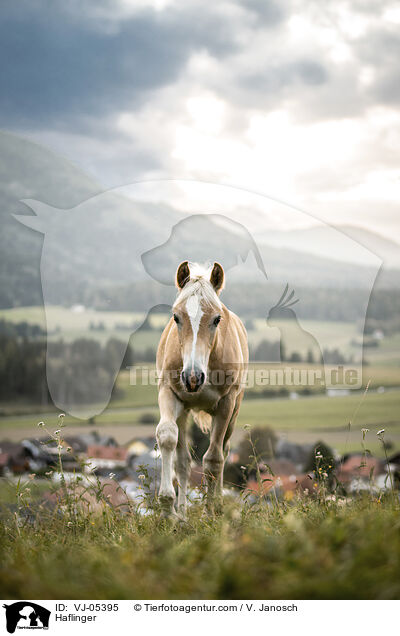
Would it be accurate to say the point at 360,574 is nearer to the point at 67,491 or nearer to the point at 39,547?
the point at 39,547

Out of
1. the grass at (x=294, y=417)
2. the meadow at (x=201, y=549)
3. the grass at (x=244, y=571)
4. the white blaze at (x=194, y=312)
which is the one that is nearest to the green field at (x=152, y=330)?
the white blaze at (x=194, y=312)

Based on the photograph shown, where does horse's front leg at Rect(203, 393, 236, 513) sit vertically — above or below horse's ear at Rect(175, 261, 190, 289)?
below

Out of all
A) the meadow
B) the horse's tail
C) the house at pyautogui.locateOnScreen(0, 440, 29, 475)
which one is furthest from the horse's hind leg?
the house at pyautogui.locateOnScreen(0, 440, 29, 475)

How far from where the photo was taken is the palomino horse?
17.3 ft

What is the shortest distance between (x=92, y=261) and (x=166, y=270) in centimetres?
2322

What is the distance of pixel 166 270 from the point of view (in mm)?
11703

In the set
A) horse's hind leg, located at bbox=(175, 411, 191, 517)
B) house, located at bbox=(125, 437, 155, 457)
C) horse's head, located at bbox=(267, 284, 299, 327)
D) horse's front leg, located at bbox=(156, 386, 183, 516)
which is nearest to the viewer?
horse's front leg, located at bbox=(156, 386, 183, 516)

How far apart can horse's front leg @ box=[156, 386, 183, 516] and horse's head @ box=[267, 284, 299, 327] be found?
464cm

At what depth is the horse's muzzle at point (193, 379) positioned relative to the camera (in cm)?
→ 497

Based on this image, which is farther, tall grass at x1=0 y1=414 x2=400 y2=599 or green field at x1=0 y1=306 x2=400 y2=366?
green field at x1=0 y1=306 x2=400 y2=366

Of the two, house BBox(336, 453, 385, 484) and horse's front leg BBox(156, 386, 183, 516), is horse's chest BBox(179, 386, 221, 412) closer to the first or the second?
horse's front leg BBox(156, 386, 183, 516)
